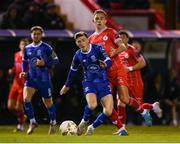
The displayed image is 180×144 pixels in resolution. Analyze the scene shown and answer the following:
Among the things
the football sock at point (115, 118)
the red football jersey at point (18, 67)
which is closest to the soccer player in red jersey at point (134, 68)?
the football sock at point (115, 118)

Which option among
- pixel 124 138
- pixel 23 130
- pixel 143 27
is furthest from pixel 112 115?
pixel 143 27

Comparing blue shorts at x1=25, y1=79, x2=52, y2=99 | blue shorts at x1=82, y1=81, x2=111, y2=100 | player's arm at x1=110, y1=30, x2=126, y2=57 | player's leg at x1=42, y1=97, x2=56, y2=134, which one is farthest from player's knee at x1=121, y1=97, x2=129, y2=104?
blue shorts at x1=25, y1=79, x2=52, y2=99

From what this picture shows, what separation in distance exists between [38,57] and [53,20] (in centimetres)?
669

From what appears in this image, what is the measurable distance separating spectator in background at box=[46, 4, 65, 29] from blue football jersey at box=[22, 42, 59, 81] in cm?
637

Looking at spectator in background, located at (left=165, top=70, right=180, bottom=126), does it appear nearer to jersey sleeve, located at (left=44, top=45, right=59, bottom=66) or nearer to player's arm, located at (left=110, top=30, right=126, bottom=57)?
jersey sleeve, located at (left=44, top=45, right=59, bottom=66)

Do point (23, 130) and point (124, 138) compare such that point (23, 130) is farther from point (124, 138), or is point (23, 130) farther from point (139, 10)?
point (139, 10)

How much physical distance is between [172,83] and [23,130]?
6.34m

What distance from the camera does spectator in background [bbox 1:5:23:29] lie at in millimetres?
26828

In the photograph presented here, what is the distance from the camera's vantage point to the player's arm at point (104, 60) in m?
18.4

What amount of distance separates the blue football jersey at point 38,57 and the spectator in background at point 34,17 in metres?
6.12

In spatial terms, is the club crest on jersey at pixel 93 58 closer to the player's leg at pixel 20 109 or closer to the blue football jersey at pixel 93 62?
the blue football jersey at pixel 93 62

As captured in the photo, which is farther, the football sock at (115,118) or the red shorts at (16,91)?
the red shorts at (16,91)

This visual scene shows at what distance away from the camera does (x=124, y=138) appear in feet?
58.7

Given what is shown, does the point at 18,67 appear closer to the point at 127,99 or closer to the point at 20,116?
the point at 20,116
